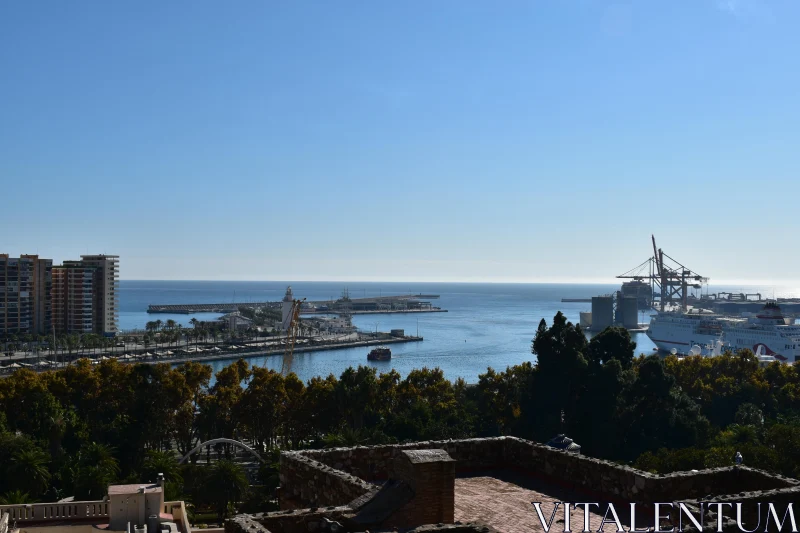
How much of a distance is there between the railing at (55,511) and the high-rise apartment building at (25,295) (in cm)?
8169

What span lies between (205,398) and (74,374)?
538 centimetres

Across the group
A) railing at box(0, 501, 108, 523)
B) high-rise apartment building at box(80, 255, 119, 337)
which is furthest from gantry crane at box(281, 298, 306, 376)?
railing at box(0, 501, 108, 523)

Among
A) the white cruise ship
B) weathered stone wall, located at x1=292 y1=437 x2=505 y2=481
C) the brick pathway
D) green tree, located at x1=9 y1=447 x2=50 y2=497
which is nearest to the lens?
the brick pathway

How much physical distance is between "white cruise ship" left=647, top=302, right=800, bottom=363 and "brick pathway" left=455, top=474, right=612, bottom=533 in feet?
215

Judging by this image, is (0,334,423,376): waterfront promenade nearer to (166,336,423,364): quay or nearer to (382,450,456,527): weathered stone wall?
(166,336,423,364): quay

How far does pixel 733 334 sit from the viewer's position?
75.2 meters

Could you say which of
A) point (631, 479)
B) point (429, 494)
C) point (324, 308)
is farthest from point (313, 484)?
point (324, 308)

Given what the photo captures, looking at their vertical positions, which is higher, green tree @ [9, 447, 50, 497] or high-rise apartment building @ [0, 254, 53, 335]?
high-rise apartment building @ [0, 254, 53, 335]

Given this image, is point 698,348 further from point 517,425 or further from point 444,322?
point 444,322

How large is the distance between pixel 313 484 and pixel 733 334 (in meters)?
76.4

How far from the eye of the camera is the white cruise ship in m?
68.9

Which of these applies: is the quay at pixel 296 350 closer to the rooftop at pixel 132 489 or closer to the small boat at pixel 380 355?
the small boat at pixel 380 355

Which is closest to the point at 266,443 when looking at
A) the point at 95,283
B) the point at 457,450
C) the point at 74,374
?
the point at 74,374

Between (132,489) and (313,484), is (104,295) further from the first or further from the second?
(313,484)
